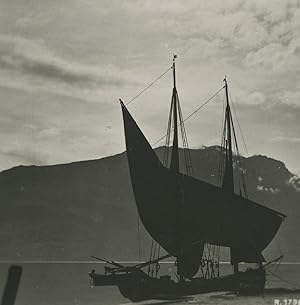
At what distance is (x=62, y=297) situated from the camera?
116312mm

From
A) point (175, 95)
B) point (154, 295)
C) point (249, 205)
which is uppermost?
point (175, 95)

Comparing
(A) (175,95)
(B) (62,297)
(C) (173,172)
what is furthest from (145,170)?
(B) (62,297)

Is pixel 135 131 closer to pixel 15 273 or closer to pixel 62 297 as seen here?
pixel 15 273

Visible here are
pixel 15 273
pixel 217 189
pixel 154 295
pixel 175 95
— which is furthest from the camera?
pixel 217 189

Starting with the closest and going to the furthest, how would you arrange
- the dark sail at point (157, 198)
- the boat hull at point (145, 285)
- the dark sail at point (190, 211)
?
the boat hull at point (145, 285) < the dark sail at point (157, 198) < the dark sail at point (190, 211)

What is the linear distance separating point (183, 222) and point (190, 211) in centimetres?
133

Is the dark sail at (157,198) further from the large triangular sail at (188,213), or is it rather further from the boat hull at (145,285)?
the boat hull at (145,285)

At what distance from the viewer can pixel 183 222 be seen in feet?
167

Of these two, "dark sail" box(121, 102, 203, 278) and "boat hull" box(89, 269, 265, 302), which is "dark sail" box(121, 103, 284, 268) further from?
"boat hull" box(89, 269, 265, 302)

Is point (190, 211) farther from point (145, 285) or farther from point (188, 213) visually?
point (145, 285)

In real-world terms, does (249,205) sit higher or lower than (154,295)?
higher

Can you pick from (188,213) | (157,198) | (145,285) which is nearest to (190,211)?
(188,213)

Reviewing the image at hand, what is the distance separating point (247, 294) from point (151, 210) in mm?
12437

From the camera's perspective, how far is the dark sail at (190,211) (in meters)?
48.9
